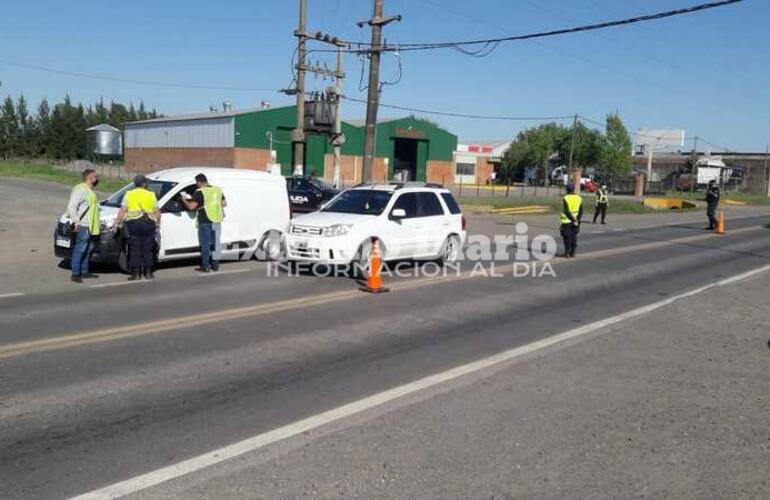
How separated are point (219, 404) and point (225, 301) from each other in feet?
14.2

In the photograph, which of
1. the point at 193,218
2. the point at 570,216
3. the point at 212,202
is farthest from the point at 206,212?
the point at 570,216

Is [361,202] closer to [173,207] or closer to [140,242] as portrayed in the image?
[173,207]

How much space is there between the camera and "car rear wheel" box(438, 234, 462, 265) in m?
14.2

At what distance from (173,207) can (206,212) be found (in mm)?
705

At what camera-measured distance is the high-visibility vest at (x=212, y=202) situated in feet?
40.6

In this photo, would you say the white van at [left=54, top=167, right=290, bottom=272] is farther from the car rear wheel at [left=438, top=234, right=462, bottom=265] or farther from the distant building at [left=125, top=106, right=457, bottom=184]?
the distant building at [left=125, top=106, right=457, bottom=184]

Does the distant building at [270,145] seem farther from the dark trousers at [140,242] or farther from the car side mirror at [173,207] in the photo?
the dark trousers at [140,242]

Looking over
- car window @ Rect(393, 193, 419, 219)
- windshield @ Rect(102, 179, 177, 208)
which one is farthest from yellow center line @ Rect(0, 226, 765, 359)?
windshield @ Rect(102, 179, 177, 208)

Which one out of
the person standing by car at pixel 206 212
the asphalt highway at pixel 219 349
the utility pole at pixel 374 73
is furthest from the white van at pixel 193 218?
the utility pole at pixel 374 73

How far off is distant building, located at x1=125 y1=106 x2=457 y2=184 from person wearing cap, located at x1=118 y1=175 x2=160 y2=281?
140ft

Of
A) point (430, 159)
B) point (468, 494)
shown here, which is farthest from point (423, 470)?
point (430, 159)

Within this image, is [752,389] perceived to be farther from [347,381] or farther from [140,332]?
[140,332]

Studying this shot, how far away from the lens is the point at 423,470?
4348mm

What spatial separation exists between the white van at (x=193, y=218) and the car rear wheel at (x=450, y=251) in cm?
324
